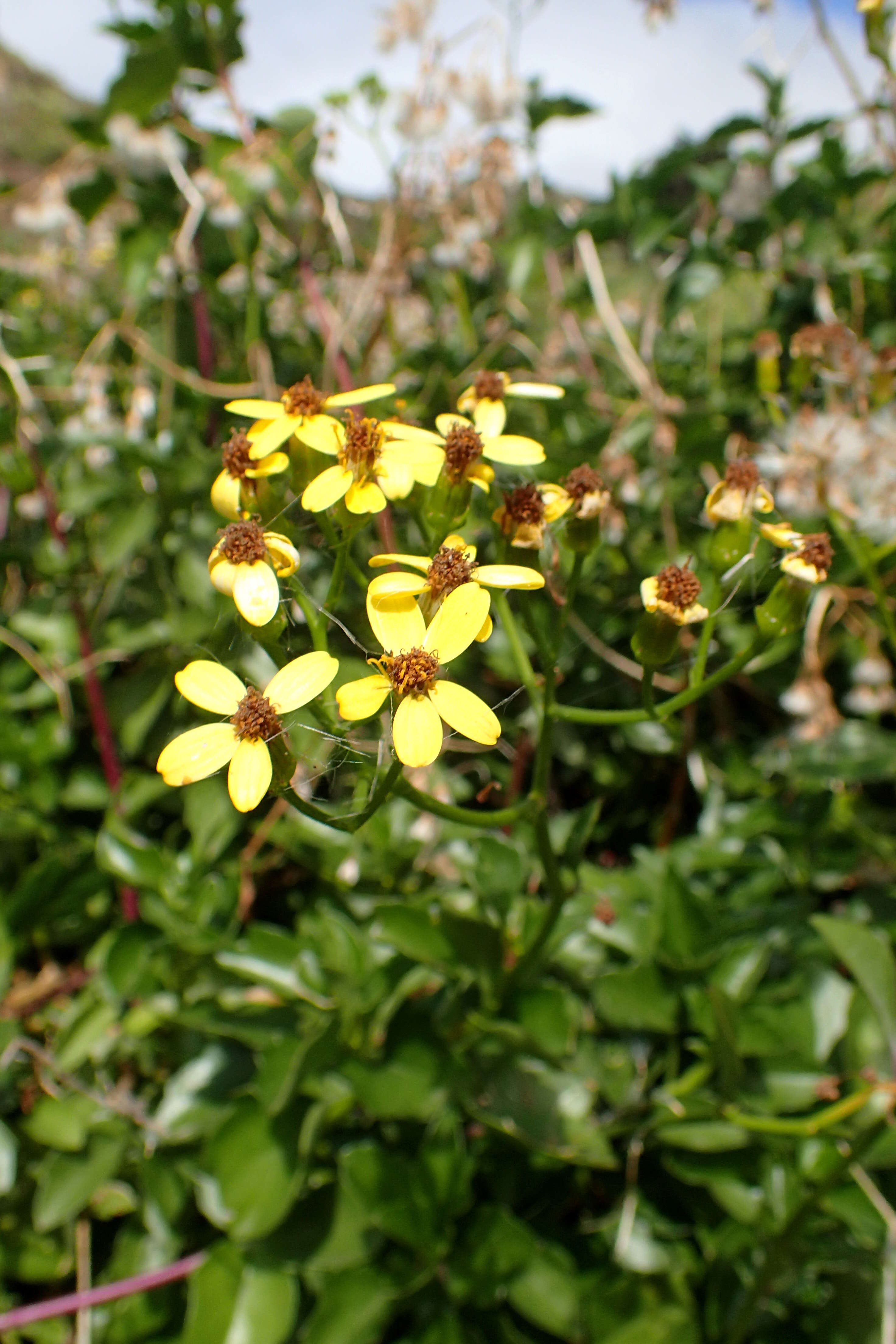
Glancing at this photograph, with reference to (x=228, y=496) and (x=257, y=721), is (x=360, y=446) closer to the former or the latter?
(x=228, y=496)

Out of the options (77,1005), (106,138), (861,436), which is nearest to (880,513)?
(861,436)

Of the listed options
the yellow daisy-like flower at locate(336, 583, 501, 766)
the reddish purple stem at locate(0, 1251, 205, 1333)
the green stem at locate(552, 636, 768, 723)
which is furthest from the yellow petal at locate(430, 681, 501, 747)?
the reddish purple stem at locate(0, 1251, 205, 1333)

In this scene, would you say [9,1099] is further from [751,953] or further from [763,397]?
[763,397]

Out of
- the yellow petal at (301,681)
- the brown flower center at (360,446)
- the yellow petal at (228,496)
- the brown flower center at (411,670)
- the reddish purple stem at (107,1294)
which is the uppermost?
the brown flower center at (360,446)

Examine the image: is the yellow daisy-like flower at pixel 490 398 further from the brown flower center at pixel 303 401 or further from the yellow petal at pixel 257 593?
the yellow petal at pixel 257 593

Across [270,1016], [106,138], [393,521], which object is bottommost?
[270,1016]

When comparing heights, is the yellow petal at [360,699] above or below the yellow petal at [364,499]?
below

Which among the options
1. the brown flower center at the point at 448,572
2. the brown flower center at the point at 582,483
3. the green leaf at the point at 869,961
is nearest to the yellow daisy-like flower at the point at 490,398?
the brown flower center at the point at 582,483

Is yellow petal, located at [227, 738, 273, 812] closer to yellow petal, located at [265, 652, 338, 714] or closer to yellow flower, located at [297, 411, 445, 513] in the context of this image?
yellow petal, located at [265, 652, 338, 714]
